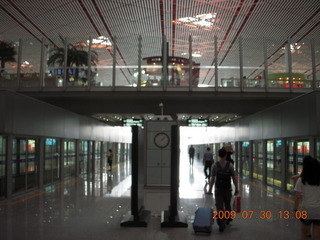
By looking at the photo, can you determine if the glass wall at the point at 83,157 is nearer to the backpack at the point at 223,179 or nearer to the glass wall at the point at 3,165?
the glass wall at the point at 3,165

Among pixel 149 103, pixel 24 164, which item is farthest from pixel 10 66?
pixel 24 164

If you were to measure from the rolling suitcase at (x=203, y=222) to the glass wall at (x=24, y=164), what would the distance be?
7.12 metres

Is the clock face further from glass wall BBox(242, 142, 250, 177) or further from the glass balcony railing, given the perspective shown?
glass wall BBox(242, 142, 250, 177)

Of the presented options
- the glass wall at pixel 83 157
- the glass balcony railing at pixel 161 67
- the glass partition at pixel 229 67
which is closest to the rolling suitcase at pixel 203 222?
the glass balcony railing at pixel 161 67

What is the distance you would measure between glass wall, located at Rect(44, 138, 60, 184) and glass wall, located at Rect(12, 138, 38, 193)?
1.06 m

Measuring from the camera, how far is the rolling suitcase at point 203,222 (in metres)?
6.93

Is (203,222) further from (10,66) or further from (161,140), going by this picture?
(10,66)

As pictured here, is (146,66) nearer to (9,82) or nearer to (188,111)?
(188,111)

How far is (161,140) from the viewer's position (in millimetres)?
14336

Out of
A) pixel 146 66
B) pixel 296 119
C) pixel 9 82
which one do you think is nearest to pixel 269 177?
pixel 296 119

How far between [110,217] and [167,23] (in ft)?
50.3

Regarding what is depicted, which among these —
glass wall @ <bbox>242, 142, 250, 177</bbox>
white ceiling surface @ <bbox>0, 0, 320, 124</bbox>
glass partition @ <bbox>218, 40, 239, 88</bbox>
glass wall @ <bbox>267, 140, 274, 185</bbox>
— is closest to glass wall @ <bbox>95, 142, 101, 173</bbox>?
white ceiling surface @ <bbox>0, 0, 320, 124</bbox>

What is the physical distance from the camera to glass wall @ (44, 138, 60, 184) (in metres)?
15.0

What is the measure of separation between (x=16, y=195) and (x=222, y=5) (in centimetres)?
1325
